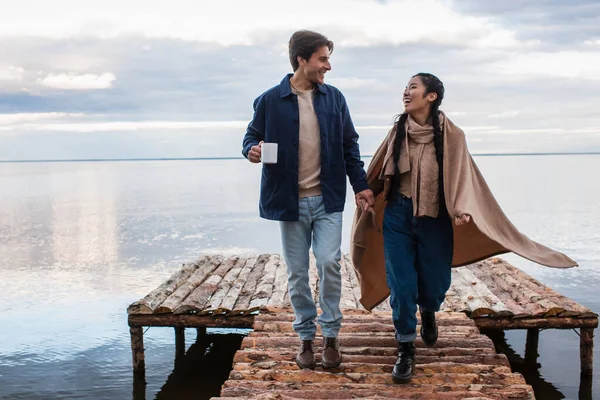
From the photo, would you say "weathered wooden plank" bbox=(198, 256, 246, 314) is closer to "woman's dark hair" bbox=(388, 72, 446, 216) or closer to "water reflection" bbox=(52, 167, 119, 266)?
"woman's dark hair" bbox=(388, 72, 446, 216)

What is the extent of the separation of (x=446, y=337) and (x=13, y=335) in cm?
860

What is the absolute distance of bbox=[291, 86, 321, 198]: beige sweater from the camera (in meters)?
5.10

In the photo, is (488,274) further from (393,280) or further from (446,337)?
(393,280)

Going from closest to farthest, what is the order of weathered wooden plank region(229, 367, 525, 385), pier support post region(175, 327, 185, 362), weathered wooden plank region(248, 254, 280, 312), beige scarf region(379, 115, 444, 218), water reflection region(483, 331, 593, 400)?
beige scarf region(379, 115, 444, 218) → weathered wooden plank region(229, 367, 525, 385) → weathered wooden plank region(248, 254, 280, 312) → water reflection region(483, 331, 593, 400) → pier support post region(175, 327, 185, 362)

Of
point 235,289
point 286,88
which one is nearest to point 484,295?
point 235,289

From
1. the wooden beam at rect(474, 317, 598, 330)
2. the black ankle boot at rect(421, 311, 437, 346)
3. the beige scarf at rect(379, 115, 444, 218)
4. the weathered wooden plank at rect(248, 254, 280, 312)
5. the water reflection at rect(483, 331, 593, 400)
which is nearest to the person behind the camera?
the beige scarf at rect(379, 115, 444, 218)

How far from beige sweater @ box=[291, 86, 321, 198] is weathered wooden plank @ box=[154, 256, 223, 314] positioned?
3.45m

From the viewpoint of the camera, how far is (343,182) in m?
5.21

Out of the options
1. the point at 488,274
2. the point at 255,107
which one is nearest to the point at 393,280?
the point at 255,107

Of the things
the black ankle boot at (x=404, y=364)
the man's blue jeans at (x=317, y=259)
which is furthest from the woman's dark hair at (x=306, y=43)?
the black ankle boot at (x=404, y=364)

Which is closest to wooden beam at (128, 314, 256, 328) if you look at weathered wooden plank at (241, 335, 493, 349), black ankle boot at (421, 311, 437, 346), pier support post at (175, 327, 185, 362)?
weathered wooden plank at (241, 335, 493, 349)

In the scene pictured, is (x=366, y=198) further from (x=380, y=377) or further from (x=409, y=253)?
(x=380, y=377)

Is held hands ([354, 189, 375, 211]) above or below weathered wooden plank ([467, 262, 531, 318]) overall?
above

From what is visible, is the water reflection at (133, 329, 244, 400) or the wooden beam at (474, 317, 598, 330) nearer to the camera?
the wooden beam at (474, 317, 598, 330)
